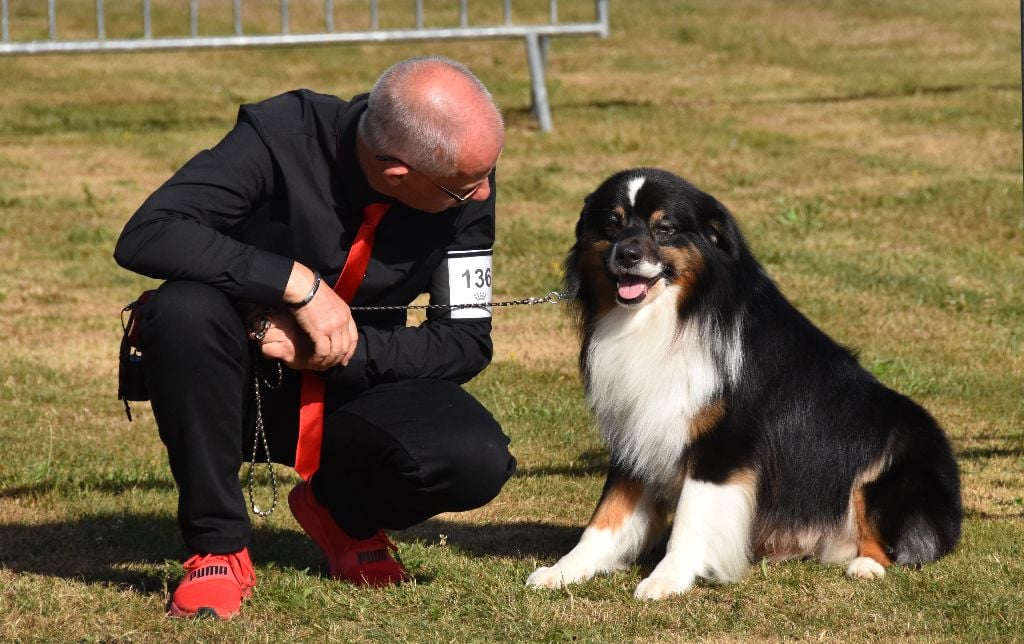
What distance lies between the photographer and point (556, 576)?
4.30 metres

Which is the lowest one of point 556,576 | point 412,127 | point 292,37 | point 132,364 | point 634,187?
point 556,576

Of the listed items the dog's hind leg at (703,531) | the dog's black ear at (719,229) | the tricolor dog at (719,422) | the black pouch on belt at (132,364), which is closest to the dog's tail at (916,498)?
the tricolor dog at (719,422)

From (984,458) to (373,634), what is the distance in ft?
9.69

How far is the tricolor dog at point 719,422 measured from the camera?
4230 mm

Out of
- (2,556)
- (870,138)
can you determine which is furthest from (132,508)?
(870,138)

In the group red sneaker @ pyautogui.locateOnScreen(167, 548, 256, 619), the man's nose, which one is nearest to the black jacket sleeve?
the man's nose

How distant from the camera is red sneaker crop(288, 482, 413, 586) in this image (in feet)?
13.9

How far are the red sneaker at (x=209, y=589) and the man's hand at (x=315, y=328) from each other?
583 mm

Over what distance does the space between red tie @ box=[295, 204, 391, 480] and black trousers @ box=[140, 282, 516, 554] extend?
0.04m

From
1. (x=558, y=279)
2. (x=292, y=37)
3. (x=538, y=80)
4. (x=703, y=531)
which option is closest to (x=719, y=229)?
(x=703, y=531)

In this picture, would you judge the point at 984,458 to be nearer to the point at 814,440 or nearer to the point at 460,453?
the point at 814,440

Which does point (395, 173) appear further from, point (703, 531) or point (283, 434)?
point (703, 531)

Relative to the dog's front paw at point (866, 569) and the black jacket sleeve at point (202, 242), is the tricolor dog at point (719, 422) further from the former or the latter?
the black jacket sleeve at point (202, 242)

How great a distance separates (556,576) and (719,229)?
116 cm
